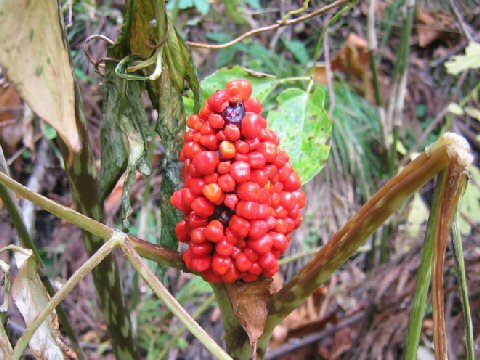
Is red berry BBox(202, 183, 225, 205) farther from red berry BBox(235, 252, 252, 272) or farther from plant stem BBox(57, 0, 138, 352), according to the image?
plant stem BBox(57, 0, 138, 352)

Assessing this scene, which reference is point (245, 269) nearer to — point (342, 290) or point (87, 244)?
point (87, 244)

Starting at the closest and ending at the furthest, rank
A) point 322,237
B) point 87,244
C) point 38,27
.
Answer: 1. point 38,27
2. point 87,244
3. point 322,237

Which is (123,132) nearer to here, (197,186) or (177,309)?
(197,186)

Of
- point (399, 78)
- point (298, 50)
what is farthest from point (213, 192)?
point (298, 50)

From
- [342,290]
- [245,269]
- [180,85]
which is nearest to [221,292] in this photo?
[245,269]

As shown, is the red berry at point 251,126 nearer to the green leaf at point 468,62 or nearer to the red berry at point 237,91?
the red berry at point 237,91

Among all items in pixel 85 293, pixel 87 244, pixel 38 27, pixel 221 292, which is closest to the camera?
pixel 38 27

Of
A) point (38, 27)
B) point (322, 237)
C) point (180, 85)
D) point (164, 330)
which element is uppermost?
point (38, 27)

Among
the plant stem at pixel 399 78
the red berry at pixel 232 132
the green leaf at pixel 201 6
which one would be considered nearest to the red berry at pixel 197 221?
the red berry at pixel 232 132
